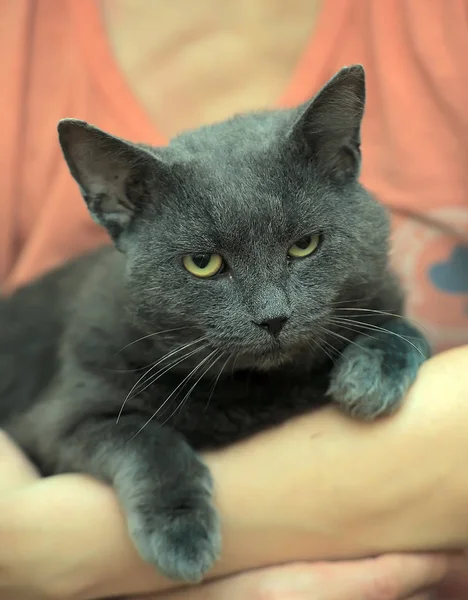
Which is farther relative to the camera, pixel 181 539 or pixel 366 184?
pixel 366 184

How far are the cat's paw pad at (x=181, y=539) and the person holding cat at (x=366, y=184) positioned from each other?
0.04 meters

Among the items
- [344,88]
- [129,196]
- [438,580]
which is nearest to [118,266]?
[129,196]

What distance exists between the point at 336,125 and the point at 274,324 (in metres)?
0.31

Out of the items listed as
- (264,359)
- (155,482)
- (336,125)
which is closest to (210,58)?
(336,125)

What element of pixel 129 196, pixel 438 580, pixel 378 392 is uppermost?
pixel 129 196

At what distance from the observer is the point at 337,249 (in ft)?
3.01

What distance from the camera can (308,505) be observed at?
35.9 inches

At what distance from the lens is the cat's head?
865 millimetres

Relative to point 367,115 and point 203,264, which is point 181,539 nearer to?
point 203,264

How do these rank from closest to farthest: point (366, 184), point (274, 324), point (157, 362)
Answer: point (274, 324), point (157, 362), point (366, 184)

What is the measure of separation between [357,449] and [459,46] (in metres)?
0.80

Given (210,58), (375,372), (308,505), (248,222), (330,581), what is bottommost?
(330,581)

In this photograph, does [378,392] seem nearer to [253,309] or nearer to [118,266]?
[253,309]

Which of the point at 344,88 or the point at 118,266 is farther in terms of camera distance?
the point at 118,266
